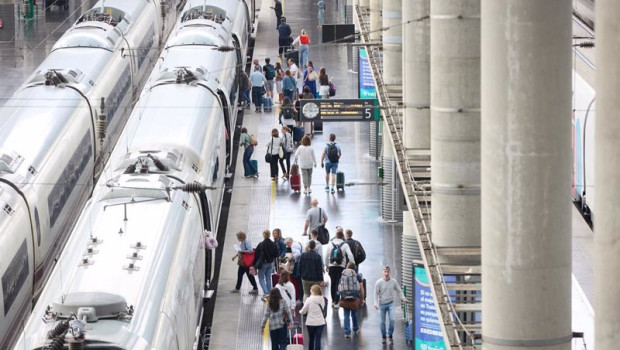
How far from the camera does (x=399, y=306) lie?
28844 mm

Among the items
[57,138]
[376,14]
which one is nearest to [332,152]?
[376,14]

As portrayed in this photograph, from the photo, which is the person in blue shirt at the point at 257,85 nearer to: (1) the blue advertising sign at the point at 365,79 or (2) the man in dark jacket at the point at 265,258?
(1) the blue advertising sign at the point at 365,79

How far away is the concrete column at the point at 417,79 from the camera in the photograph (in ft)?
91.2

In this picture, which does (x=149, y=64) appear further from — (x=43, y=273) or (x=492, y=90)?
(x=492, y=90)

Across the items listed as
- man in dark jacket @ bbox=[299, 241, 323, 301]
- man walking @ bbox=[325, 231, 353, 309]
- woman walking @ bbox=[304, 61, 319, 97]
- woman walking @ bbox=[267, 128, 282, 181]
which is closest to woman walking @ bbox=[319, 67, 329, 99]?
woman walking @ bbox=[304, 61, 319, 97]

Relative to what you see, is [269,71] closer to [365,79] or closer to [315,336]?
[365,79]

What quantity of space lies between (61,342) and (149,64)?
28231 millimetres

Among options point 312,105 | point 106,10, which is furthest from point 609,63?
point 106,10

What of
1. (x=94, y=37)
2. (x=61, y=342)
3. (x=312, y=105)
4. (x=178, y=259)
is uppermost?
(x=94, y=37)

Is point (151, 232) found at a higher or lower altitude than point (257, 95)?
lower

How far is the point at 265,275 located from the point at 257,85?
1683 centimetres

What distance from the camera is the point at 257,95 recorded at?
151ft

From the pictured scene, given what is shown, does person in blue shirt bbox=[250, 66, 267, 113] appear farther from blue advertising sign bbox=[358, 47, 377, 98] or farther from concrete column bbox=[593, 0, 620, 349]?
concrete column bbox=[593, 0, 620, 349]

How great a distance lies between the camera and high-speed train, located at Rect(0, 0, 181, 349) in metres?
23.9
